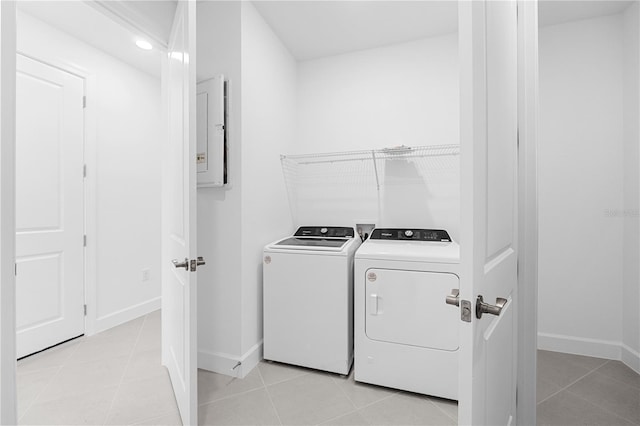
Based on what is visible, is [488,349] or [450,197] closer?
[488,349]

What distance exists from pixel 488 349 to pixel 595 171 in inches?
82.5

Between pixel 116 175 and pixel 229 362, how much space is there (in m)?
2.06

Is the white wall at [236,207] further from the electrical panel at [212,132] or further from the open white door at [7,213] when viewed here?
the open white door at [7,213]

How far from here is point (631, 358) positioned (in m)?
1.97

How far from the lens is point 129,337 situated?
248 cm

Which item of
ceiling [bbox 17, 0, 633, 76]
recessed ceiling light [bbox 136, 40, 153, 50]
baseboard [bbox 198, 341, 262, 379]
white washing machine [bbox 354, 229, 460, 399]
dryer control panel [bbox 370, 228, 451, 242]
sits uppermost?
recessed ceiling light [bbox 136, 40, 153, 50]

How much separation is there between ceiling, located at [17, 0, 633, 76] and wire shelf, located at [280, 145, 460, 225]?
0.93 m

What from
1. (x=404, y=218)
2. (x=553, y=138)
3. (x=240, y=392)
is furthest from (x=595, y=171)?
(x=240, y=392)

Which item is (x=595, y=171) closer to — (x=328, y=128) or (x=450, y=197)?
(x=450, y=197)

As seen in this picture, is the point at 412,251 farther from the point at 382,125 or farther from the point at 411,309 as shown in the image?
the point at 382,125

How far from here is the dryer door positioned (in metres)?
1.63

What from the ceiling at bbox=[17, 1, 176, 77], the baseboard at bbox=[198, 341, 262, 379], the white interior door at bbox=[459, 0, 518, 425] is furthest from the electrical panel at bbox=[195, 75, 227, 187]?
the white interior door at bbox=[459, 0, 518, 425]

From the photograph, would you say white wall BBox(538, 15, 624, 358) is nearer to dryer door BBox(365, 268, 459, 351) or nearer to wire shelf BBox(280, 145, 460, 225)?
wire shelf BBox(280, 145, 460, 225)

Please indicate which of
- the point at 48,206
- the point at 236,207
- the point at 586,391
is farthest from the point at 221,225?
the point at 586,391
